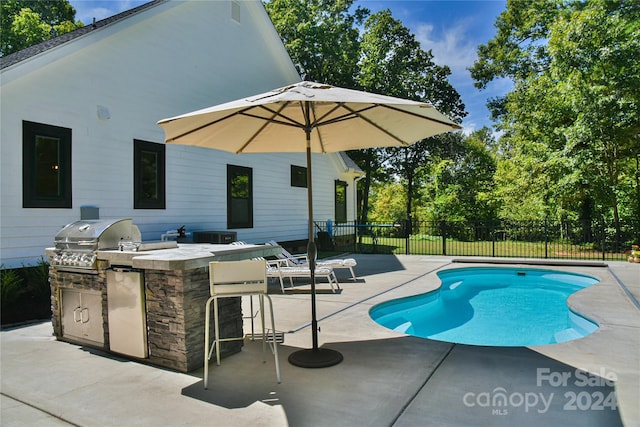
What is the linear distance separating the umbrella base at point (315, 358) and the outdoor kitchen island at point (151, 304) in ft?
2.21

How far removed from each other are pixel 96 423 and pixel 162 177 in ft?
21.5

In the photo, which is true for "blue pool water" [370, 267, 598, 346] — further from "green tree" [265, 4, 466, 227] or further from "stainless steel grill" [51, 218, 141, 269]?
"green tree" [265, 4, 466, 227]

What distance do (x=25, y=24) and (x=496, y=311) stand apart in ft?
67.0

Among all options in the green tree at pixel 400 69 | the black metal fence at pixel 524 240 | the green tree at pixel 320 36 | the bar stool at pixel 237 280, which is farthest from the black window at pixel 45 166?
the green tree at pixel 400 69

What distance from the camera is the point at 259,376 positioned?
3.37 meters

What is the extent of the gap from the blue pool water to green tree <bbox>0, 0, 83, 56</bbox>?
18.7 meters

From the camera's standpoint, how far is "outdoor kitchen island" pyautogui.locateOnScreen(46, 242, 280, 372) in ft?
11.1

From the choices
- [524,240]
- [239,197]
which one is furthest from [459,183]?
[239,197]

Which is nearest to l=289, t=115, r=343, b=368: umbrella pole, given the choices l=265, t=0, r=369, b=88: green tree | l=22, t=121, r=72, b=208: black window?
l=22, t=121, r=72, b=208: black window

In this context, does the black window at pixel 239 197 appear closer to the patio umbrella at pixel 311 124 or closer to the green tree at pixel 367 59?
the patio umbrella at pixel 311 124

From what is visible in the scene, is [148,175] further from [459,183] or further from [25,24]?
[459,183]

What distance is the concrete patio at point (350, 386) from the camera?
2645 mm

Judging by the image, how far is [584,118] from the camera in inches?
494

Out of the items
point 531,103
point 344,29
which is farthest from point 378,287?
point 344,29
